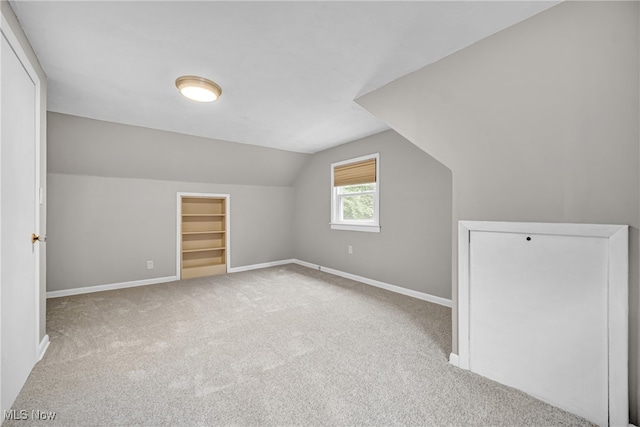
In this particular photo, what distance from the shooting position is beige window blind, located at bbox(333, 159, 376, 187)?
159 inches

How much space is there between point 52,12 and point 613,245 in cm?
330

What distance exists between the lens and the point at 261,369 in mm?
1923

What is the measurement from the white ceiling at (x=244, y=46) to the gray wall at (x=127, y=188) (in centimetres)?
63

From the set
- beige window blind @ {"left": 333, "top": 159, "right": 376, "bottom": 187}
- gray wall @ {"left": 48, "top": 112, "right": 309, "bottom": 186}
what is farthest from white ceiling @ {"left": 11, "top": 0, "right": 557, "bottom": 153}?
beige window blind @ {"left": 333, "top": 159, "right": 376, "bottom": 187}

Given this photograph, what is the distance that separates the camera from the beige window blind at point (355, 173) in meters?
4.03

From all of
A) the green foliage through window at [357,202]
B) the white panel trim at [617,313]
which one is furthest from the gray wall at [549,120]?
the green foliage through window at [357,202]

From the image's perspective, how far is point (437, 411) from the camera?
5.01 ft

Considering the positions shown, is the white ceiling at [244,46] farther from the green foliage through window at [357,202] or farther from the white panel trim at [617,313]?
the green foliage through window at [357,202]

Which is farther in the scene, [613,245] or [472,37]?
[472,37]

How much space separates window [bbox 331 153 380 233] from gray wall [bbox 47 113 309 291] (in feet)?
3.30

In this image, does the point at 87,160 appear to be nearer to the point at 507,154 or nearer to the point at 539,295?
the point at 507,154

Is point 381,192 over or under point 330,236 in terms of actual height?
over

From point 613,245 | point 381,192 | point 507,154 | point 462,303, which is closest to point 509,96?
point 507,154

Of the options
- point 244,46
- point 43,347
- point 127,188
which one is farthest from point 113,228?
point 244,46
